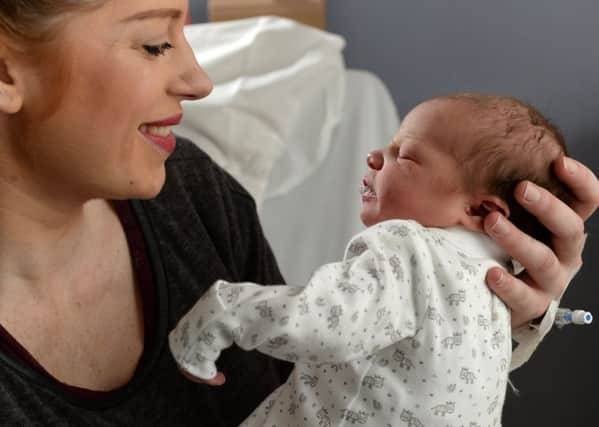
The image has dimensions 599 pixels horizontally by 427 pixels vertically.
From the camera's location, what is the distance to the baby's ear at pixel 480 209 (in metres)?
1.02

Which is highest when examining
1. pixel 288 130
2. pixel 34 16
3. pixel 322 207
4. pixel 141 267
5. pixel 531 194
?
pixel 34 16

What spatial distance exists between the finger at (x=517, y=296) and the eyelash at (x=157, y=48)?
17.3 inches

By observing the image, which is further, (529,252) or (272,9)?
(272,9)

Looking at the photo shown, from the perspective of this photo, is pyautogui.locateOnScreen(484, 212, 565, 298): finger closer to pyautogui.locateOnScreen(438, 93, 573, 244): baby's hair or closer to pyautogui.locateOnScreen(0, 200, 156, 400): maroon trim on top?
pyautogui.locateOnScreen(438, 93, 573, 244): baby's hair

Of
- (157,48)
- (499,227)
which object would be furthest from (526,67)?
(157,48)

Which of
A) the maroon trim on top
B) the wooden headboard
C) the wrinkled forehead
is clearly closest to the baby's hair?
the wrinkled forehead

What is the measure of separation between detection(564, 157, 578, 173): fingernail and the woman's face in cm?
43

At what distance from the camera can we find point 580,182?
3.51 ft

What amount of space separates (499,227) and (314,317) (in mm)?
267

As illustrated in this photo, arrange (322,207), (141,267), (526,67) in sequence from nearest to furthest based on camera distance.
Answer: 1. (141,267)
2. (322,207)
3. (526,67)

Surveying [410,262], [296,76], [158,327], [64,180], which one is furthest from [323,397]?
[296,76]

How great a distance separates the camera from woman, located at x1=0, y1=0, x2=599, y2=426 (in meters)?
0.96

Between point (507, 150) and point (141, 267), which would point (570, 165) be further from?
point (141, 267)

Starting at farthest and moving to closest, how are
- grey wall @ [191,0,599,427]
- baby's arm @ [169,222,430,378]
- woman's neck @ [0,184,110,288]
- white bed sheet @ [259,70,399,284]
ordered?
grey wall @ [191,0,599,427] < white bed sheet @ [259,70,399,284] < woman's neck @ [0,184,110,288] < baby's arm @ [169,222,430,378]
